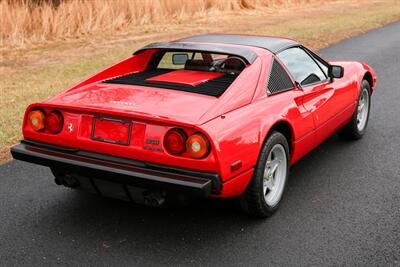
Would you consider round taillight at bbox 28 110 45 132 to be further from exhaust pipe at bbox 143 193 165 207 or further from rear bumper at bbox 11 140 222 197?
exhaust pipe at bbox 143 193 165 207

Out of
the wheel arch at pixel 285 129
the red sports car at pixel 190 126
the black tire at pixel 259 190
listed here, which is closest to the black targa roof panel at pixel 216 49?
the red sports car at pixel 190 126

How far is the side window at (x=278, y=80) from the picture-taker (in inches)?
159

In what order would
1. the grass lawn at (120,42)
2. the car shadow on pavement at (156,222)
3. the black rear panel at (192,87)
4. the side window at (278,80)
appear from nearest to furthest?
the car shadow on pavement at (156,222)
the black rear panel at (192,87)
the side window at (278,80)
the grass lawn at (120,42)

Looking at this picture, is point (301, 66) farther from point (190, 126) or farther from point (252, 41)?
point (190, 126)

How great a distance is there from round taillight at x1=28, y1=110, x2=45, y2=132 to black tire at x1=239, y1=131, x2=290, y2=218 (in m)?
1.58

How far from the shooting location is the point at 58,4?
13438mm

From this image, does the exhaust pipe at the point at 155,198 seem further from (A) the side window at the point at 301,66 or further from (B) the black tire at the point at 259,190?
(A) the side window at the point at 301,66

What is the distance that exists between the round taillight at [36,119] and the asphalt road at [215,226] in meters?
0.73

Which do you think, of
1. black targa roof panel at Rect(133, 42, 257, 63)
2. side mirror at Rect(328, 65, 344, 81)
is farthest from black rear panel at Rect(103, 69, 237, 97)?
side mirror at Rect(328, 65, 344, 81)

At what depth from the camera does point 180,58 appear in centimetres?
462

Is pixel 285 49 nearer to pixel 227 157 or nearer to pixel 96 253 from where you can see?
pixel 227 157

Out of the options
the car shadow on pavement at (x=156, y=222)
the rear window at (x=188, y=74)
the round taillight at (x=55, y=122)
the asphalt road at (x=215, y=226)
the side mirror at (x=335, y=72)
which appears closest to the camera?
the asphalt road at (x=215, y=226)

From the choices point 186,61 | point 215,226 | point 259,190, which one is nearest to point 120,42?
point 186,61

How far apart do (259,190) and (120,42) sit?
10395mm
